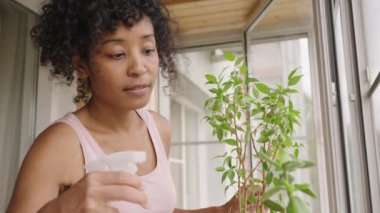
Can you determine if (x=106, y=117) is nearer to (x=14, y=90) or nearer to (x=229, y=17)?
(x=14, y=90)

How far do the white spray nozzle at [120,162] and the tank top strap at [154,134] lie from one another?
18.8 inches

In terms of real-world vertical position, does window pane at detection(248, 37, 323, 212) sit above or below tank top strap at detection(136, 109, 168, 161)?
above

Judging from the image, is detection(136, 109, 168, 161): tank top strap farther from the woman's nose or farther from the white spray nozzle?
the white spray nozzle

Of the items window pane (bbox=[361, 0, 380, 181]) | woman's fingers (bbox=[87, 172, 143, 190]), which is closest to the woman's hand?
woman's fingers (bbox=[87, 172, 143, 190])

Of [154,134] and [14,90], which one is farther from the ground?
[14,90]

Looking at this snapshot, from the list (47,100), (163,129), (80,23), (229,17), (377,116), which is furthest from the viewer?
(229,17)

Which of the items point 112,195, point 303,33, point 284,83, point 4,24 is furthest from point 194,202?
point 112,195

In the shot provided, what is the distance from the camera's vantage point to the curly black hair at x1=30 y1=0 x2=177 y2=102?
0.80 metres

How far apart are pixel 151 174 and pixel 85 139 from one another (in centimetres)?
18

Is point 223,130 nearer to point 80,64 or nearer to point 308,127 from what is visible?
point 80,64

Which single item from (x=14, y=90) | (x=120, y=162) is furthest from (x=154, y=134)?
(x=14, y=90)

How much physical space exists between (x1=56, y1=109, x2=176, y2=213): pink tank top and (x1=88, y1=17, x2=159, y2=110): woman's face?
0.36ft

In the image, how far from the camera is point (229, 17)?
8.14ft

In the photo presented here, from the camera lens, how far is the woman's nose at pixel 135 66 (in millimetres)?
759
